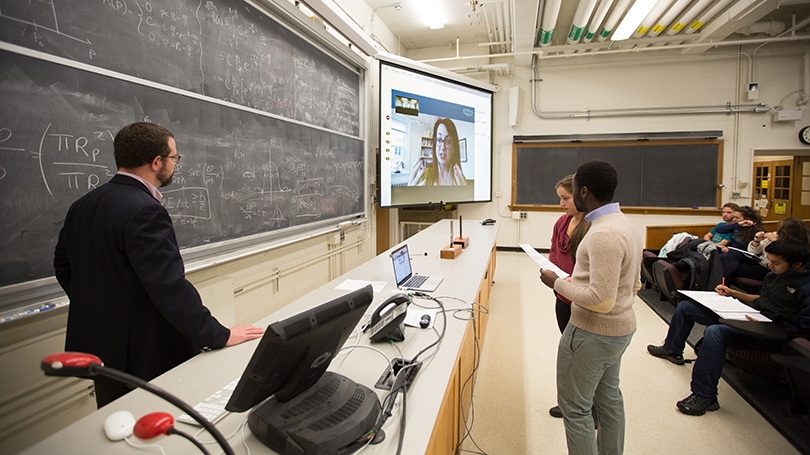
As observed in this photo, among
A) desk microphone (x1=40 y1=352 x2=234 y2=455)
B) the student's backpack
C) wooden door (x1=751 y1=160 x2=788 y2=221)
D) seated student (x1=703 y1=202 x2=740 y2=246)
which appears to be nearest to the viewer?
desk microphone (x1=40 y1=352 x2=234 y2=455)

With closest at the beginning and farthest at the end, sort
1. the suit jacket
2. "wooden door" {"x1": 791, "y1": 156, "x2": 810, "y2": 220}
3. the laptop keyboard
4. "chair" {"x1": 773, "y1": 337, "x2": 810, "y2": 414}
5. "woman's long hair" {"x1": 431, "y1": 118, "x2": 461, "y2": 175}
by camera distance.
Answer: the suit jacket < "chair" {"x1": 773, "y1": 337, "x2": 810, "y2": 414} < the laptop keyboard < "woman's long hair" {"x1": 431, "y1": 118, "x2": 461, "y2": 175} < "wooden door" {"x1": 791, "y1": 156, "x2": 810, "y2": 220}

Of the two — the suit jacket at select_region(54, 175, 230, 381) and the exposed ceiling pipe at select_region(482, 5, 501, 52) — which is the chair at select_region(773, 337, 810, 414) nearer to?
the suit jacket at select_region(54, 175, 230, 381)

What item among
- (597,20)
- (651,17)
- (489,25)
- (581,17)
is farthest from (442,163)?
(651,17)

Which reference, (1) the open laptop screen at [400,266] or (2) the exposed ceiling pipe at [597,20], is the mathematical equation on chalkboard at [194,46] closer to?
(1) the open laptop screen at [400,266]

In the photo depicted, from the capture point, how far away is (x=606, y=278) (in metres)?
1.38

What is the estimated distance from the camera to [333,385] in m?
1.03

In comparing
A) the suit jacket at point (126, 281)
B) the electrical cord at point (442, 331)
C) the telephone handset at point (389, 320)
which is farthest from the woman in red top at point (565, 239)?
the suit jacket at point (126, 281)

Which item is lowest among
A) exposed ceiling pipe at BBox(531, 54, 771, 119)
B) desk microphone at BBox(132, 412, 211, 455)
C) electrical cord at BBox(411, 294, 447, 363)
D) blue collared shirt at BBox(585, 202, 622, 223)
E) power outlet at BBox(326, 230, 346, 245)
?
electrical cord at BBox(411, 294, 447, 363)

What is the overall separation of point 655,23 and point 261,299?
6269mm

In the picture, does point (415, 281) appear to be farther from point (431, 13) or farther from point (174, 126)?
point (431, 13)

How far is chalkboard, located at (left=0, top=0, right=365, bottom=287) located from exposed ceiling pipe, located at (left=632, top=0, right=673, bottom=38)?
13.3ft

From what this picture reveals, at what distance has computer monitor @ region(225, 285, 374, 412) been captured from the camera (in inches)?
32.1

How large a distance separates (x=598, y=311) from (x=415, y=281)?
3.74 feet

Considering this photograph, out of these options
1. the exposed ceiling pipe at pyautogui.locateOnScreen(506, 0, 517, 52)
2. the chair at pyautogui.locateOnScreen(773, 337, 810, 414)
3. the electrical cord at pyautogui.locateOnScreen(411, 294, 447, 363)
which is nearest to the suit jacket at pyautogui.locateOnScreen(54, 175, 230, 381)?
the electrical cord at pyautogui.locateOnScreen(411, 294, 447, 363)
